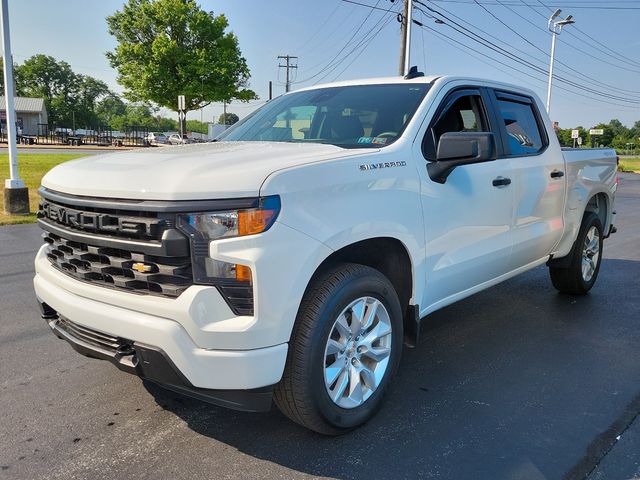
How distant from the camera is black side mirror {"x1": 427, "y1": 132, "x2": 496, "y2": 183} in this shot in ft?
10.6

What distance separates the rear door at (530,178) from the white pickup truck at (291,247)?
194 mm

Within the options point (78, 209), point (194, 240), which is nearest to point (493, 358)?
point (194, 240)

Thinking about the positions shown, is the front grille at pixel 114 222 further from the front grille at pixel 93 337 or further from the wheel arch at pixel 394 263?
the wheel arch at pixel 394 263

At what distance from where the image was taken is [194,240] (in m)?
2.39

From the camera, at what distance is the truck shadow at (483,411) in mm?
2725

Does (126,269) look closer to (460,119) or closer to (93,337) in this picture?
(93,337)

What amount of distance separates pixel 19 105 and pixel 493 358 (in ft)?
257

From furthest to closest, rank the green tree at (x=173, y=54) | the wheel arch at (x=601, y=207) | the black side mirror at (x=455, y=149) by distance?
the green tree at (x=173, y=54)
the wheel arch at (x=601, y=207)
the black side mirror at (x=455, y=149)

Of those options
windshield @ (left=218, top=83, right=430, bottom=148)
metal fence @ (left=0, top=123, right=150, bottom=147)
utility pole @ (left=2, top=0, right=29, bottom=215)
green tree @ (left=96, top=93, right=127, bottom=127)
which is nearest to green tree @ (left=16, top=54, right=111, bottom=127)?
green tree @ (left=96, top=93, right=127, bottom=127)

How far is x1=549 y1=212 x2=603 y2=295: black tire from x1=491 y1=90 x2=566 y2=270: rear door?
1.92 feet

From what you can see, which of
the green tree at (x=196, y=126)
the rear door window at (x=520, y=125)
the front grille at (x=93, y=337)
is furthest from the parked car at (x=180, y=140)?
the green tree at (x=196, y=126)

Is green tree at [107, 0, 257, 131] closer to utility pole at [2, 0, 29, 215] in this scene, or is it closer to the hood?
utility pole at [2, 0, 29, 215]

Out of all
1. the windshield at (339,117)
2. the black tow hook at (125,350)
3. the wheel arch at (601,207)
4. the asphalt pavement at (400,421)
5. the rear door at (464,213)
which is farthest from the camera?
the wheel arch at (601,207)

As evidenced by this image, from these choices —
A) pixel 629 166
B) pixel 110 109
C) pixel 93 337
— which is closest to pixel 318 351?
pixel 93 337
